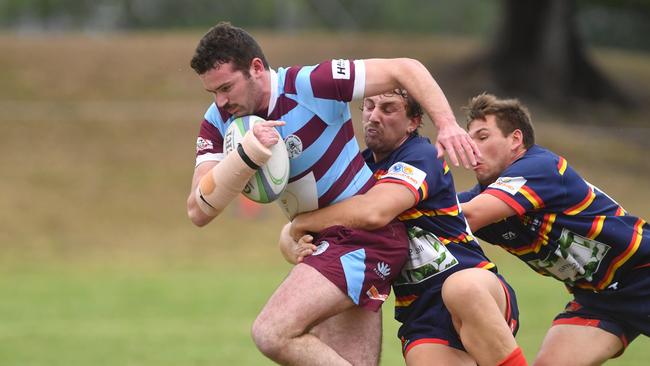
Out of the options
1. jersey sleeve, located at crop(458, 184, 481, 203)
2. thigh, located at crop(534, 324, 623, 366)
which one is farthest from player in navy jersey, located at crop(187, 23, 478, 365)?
thigh, located at crop(534, 324, 623, 366)

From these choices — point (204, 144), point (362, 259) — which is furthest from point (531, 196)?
point (204, 144)

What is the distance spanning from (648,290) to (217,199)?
2.55 meters

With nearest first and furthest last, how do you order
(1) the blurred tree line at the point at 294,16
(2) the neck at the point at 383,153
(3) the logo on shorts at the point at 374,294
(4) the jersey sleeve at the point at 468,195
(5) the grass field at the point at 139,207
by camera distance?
(3) the logo on shorts at the point at 374,294, (2) the neck at the point at 383,153, (4) the jersey sleeve at the point at 468,195, (5) the grass field at the point at 139,207, (1) the blurred tree line at the point at 294,16

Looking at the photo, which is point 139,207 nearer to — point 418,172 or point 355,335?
point 355,335

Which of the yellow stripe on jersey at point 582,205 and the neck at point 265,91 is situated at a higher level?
the neck at point 265,91

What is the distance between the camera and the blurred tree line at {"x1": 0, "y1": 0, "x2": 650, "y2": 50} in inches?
1271

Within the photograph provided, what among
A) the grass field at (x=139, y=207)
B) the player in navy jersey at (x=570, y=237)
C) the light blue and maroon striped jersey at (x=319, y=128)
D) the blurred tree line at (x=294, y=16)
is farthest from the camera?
the blurred tree line at (x=294, y=16)

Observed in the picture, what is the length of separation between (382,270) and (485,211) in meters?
0.67

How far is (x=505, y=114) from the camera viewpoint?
6254 millimetres

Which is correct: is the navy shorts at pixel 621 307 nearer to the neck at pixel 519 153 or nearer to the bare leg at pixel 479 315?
the neck at pixel 519 153

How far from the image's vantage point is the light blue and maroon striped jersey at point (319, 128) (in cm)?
554

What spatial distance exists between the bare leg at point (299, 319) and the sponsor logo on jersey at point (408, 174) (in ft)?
2.18

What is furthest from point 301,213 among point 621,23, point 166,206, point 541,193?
point 621,23

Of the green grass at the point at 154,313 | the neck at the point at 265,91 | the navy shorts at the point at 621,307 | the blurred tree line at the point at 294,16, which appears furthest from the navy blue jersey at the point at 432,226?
the blurred tree line at the point at 294,16
